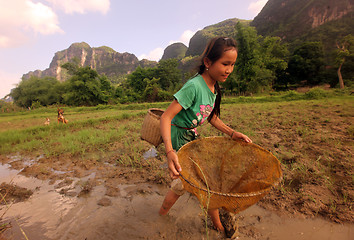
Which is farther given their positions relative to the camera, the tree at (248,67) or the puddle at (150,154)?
the tree at (248,67)

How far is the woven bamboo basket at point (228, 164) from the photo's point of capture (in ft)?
3.63

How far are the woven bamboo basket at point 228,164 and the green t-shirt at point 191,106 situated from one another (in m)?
0.18

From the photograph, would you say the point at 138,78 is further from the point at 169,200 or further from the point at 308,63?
the point at 169,200

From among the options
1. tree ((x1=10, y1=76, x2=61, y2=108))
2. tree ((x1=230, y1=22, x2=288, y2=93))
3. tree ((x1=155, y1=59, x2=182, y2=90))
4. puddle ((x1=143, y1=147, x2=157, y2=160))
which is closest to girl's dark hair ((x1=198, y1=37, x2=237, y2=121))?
puddle ((x1=143, y1=147, x2=157, y2=160))

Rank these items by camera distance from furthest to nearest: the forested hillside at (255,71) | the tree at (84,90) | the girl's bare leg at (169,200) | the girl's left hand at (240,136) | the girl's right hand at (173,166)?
the tree at (84,90)
the forested hillside at (255,71)
the girl's bare leg at (169,200)
the girl's left hand at (240,136)
the girl's right hand at (173,166)

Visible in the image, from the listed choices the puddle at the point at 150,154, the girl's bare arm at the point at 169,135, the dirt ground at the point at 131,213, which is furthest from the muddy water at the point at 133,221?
the puddle at the point at 150,154

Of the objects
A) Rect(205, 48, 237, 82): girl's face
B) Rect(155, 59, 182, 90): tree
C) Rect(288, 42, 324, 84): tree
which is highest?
Rect(155, 59, 182, 90): tree

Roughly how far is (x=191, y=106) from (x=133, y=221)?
1.22m

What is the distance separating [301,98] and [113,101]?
23.0m

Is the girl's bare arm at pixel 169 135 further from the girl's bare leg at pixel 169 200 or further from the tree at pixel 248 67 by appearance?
the tree at pixel 248 67

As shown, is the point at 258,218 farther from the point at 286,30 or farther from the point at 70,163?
the point at 286,30

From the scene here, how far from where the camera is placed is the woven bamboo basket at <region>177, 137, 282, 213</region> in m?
1.11

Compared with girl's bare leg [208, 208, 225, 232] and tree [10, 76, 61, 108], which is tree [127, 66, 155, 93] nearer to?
tree [10, 76, 61, 108]

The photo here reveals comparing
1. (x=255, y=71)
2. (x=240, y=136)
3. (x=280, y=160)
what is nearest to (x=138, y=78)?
(x=255, y=71)
